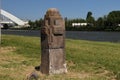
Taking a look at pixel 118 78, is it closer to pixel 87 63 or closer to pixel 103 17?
pixel 87 63

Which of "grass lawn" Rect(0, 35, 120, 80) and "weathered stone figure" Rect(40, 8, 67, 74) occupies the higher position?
"weathered stone figure" Rect(40, 8, 67, 74)

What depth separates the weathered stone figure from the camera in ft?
38.6

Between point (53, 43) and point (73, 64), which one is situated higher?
point (53, 43)

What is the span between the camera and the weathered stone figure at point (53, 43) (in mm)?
11773

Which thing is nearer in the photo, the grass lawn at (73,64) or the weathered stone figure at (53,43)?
the grass lawn at (73,64)

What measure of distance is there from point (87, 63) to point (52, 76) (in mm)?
2942

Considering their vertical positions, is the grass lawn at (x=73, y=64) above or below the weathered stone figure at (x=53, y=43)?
below

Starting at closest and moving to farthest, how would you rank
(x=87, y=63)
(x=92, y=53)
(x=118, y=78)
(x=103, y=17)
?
(x=118, y=78) < (x=87, y=63) < (x=92, y=53) < (x=103, y=17)

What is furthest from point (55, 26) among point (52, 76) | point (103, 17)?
point (103, 17)

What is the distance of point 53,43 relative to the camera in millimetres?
11773

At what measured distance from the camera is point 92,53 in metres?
16.9

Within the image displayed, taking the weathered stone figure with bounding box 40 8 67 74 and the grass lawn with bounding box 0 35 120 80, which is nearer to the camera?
the grass lawn with bounding box 0 35 120 80

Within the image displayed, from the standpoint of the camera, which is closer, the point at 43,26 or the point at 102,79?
the point at 102,79

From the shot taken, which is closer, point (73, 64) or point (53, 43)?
point (53, 43)
